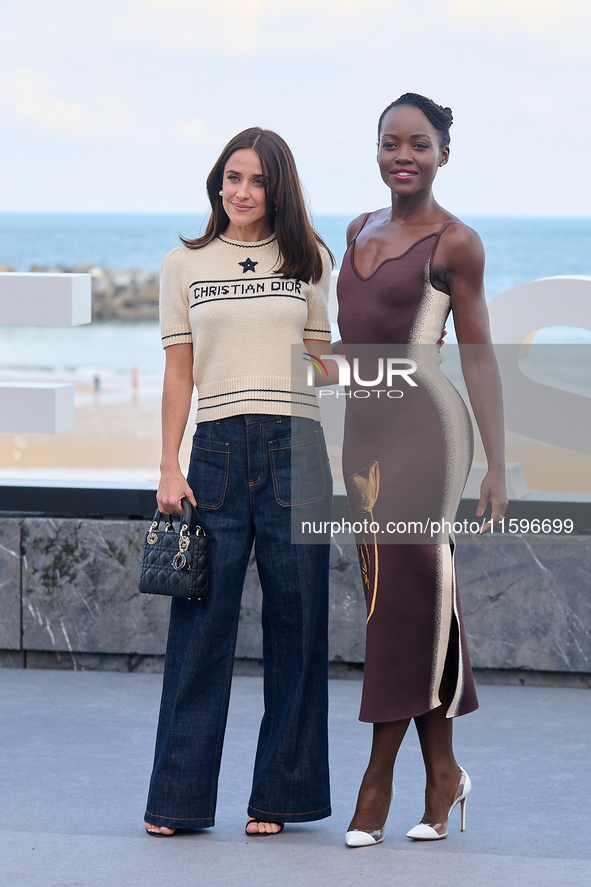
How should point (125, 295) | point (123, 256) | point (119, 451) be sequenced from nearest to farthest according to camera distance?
point (119, 451)
point (125, 295)
point (123, 256)

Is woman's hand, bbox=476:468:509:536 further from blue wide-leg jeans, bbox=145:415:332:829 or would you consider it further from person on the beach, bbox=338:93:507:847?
blue wide-leg jeans, bbox=145:415:332:829

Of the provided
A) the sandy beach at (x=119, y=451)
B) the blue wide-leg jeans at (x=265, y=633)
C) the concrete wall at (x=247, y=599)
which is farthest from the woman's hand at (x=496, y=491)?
the sandy beach at (x=119, y=451)

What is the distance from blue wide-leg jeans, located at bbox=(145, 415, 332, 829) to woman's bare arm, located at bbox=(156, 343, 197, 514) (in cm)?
5

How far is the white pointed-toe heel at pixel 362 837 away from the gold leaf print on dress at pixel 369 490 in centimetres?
53

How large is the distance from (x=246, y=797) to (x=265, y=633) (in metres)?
0.64

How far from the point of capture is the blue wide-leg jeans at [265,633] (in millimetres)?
2719

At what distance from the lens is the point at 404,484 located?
2.71 meters

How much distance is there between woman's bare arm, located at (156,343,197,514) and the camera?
274cm

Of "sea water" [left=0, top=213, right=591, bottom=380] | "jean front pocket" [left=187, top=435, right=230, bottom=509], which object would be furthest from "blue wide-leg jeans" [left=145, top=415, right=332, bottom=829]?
"sea water" [left=0, top=213, right=591, bottom=380]

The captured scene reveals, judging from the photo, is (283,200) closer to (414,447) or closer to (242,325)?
(242,325)

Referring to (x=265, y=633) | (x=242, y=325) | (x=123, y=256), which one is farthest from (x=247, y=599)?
(x=123, y=256)

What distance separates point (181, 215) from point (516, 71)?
24.1 meters

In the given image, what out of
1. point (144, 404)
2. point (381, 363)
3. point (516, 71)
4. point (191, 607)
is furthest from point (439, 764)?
point (516, 71)

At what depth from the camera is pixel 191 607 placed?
279cm
